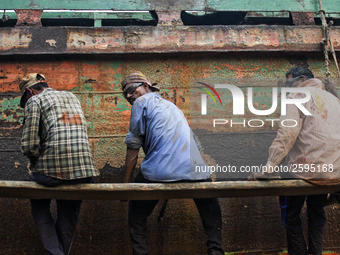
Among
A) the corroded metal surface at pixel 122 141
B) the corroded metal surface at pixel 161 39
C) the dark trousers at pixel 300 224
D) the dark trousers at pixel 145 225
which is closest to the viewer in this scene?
the dark trousers at pixel 145 225

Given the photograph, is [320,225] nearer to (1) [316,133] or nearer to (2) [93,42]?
(1) [316,133]

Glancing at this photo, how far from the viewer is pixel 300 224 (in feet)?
8.82

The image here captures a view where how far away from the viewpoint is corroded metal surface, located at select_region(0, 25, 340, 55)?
12.0 ft

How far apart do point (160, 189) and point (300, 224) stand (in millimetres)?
1429

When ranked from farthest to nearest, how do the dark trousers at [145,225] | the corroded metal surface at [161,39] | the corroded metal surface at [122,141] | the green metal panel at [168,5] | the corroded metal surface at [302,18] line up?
1. the corroded metal surface at [302,18]
2. the green metal panel at [168,5]
3. the corroded metal surface at [161,39]
4. the corroded metal surface at [122,141]
5. the dark trousers at [145,225]

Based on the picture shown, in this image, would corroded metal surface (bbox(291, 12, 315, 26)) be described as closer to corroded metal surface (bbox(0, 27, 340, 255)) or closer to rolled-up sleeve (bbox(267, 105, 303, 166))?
corroded metal surface (bbox(0, 27, 340, 255))

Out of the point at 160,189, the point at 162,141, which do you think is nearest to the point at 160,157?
the point at 162,141

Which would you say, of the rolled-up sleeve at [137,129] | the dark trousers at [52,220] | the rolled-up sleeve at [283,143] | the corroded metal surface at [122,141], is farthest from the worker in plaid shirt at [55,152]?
the rolled-up sleeve at [283,143]

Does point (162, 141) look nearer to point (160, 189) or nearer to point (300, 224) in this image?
point (160, 189)

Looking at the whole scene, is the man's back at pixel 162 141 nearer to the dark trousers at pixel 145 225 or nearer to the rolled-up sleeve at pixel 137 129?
the rolled-up sleeve at pixel 137 129

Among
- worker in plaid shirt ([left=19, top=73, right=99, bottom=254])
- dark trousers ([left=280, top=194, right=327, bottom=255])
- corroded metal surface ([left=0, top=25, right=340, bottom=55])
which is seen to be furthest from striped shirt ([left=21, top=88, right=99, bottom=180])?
dark trousers ([left=280, top=194, right=327, bottom=255])

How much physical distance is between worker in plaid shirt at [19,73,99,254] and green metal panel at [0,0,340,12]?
1911mm

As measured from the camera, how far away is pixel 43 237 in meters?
2.36

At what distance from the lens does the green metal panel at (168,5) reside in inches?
153
